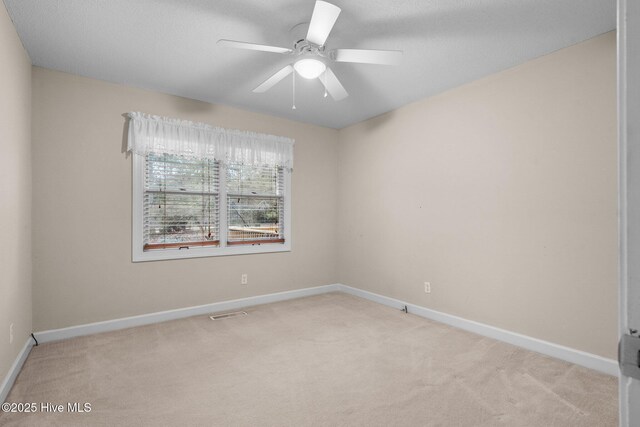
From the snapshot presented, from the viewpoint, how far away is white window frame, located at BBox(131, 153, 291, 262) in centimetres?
344

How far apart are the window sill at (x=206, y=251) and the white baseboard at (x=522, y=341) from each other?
1650 mm

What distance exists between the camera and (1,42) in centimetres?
207

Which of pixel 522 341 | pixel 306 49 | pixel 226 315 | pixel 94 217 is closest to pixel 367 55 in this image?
pixel 306 49

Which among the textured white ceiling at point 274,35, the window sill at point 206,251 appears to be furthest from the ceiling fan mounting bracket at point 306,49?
the window sill at point 206,251

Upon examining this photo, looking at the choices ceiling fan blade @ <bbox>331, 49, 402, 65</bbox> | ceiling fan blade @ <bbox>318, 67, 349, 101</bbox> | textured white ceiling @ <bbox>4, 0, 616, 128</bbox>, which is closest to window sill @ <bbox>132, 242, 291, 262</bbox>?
textured white ceiling @ <bbox>4, 0, 616, 128</bbox>

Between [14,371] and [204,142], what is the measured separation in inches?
103

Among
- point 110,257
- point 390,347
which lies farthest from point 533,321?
point 110,257

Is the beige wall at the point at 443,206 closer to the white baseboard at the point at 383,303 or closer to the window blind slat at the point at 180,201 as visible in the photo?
the white baseboard at the point at 383,303

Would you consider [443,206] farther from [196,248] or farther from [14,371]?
[14,371]

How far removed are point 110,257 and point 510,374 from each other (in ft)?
12.2

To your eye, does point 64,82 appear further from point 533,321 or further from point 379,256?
point 533,321

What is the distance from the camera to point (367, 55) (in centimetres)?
224

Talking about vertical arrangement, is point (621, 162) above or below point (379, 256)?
above

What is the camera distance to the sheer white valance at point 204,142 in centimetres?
344
